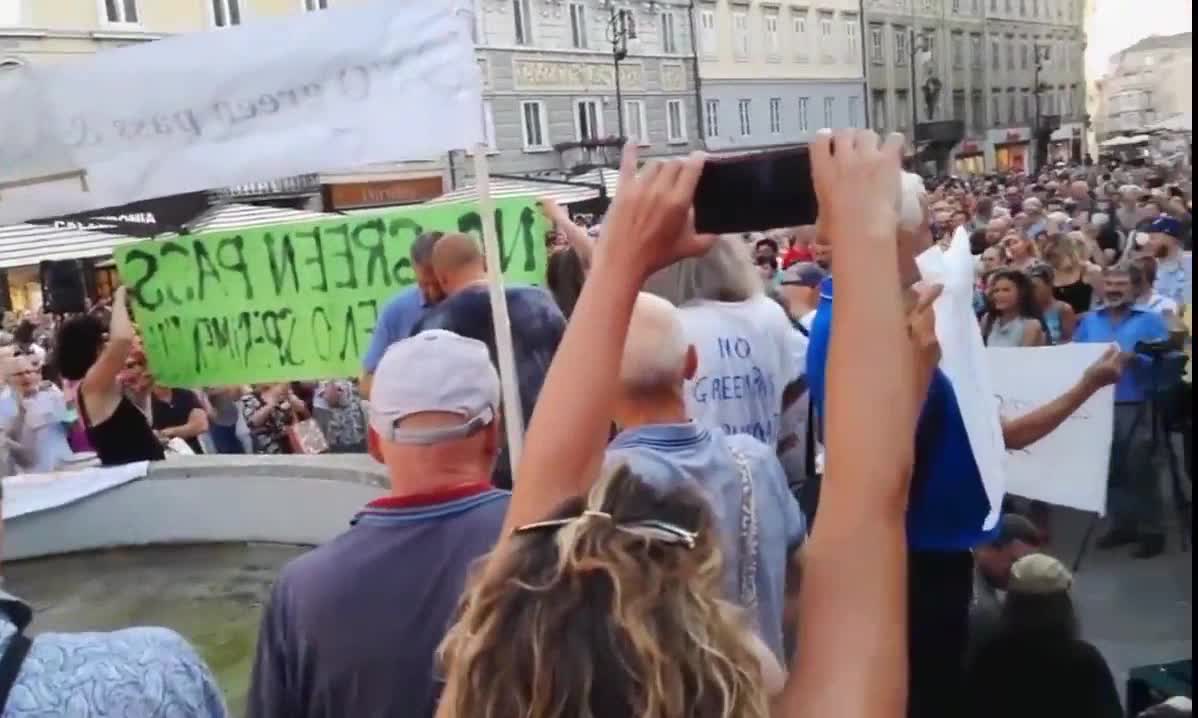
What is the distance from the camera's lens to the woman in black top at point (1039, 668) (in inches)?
115

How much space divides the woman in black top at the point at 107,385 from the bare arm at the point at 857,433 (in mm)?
4124

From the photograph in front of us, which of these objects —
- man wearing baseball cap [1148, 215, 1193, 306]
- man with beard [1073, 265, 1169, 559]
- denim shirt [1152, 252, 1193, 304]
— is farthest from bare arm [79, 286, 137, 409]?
denim shirt [1152, 252, 1193, 304]

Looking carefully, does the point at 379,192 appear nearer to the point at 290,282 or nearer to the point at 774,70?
the point at 774,70

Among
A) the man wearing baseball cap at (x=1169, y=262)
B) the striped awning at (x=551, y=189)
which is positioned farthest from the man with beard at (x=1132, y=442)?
the striped awning at (x=551, y=189)

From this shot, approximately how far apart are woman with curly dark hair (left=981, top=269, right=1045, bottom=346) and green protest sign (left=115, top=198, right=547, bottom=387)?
2523 millimetres

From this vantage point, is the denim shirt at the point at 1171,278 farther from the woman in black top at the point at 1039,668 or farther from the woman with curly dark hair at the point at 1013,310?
the woman in black top at the point at 1039,668

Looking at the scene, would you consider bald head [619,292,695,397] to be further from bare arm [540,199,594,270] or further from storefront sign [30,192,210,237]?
storefront sign [30,192,210,237]

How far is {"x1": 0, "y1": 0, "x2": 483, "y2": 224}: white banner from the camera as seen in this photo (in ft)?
11.5

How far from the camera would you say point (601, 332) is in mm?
1560

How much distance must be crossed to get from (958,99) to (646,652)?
3991cm

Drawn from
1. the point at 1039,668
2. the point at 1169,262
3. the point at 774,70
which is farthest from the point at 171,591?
the point at 774,70

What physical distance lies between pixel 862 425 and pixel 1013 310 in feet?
17.6

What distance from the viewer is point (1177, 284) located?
24.4ft

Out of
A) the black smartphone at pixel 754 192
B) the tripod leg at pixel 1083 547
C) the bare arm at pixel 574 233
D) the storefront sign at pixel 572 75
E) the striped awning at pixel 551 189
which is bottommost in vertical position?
the tripod leg at pixel 1083 547
